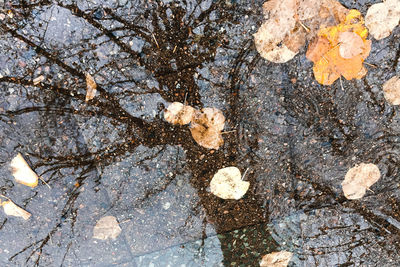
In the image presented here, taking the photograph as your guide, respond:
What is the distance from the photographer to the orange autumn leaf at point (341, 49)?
5.89 ft

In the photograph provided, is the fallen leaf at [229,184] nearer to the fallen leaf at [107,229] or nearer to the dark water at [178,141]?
the dark water at [178,141]

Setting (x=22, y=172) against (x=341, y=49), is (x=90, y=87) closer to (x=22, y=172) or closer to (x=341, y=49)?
(x=22, y=172)

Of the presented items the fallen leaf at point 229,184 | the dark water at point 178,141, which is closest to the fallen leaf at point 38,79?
the dark water at point 178,141

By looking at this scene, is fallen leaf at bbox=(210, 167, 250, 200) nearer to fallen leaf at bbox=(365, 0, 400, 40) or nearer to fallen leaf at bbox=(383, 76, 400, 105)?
fallen leaf at bbox=(383, 76, 400, 105)

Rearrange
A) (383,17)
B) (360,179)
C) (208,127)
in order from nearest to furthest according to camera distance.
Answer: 1. (383,17)
2. (208,127)
3. (360,179)

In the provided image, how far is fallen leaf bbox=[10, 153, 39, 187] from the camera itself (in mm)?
1881

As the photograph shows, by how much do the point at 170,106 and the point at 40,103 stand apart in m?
0.87

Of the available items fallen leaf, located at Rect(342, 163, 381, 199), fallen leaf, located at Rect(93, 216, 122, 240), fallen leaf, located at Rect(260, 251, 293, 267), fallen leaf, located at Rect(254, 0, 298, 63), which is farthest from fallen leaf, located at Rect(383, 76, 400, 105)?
fallen leaf, located at Rect(93, 216, 122, 240)

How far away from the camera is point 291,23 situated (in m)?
1.79

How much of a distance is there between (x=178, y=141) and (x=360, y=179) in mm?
1370

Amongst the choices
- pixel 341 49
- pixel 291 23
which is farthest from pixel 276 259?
pixel 291 23

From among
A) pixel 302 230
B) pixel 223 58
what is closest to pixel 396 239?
pixel 302 230

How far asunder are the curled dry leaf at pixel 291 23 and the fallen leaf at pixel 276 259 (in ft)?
4.82

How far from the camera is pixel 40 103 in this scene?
1.82 m
